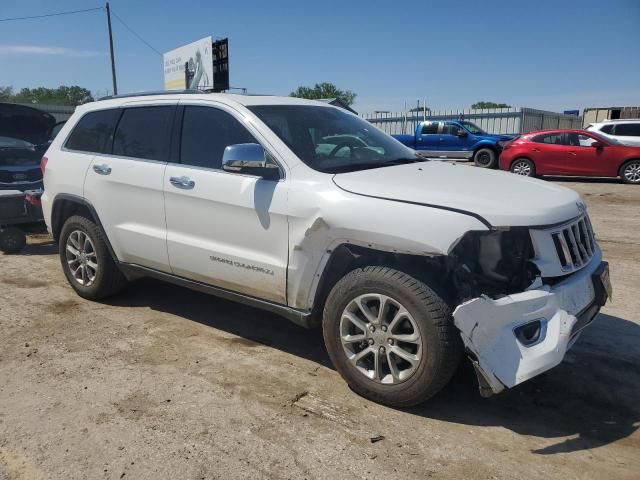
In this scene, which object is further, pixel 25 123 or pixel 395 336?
pixel 25 123

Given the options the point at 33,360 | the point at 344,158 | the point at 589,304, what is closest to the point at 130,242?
the point at 33,360

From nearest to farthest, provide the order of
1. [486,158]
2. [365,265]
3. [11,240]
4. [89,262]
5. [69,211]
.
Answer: [365,265] < [89,262] < [69,211] < [11,240] < [486,158]

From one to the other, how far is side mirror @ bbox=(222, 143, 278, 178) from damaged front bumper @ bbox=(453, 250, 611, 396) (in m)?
1.51

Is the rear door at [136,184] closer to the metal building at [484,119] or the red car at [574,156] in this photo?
the red car at [574,156]

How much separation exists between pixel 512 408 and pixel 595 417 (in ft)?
1.49

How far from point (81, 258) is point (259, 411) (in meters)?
2.71

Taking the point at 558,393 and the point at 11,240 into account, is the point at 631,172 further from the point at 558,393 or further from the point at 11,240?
the point at 11,240

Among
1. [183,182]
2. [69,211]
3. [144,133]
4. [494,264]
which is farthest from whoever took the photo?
[69,211]

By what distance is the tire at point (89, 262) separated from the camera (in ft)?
15.4

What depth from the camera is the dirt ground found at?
103 inches

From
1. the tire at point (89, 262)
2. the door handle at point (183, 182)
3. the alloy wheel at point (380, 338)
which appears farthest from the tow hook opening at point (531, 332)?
the tire at point (89, 262)

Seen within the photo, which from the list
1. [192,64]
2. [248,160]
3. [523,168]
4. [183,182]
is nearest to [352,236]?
[248,160]

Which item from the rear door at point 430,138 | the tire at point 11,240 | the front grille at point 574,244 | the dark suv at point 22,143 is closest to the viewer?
the front grille at point 574,244

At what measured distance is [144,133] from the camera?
14.3 feet
